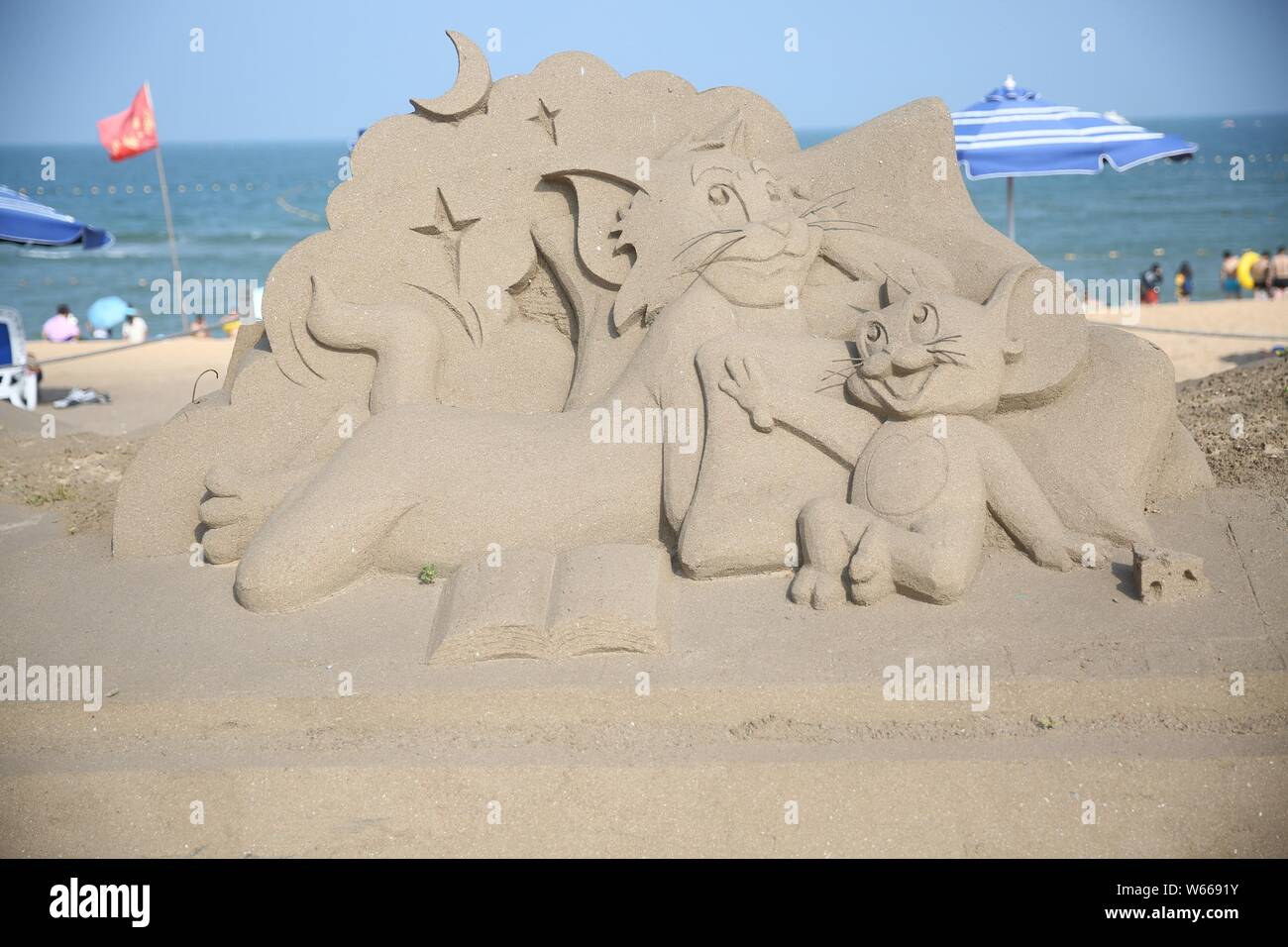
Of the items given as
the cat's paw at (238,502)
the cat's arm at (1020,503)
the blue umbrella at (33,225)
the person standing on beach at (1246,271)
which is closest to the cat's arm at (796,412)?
the cat's arm at (1020,503)

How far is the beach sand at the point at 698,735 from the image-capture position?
121 inches

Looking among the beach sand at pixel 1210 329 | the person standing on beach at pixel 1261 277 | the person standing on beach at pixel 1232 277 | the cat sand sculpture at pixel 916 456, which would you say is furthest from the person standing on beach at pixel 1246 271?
the cat sand sculpture at pixel 916 456

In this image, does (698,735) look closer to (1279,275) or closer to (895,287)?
(895,287)

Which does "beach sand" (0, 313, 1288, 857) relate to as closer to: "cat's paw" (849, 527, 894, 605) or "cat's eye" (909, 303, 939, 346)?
"cat's paw" (849, 527, 894, 605)

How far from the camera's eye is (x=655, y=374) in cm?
399

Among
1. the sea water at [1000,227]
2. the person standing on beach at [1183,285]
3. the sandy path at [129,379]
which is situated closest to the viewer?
the sandy path at [129,379]

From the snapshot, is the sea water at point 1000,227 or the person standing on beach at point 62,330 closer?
the person standing on beach at point 62,330

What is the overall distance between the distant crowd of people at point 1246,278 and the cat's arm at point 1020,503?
450 inches

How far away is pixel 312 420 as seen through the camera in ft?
14.8

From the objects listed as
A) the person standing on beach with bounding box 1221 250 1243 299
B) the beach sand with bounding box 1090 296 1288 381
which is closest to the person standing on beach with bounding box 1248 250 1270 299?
the beach sand with bounding box 1090 296 1288 381

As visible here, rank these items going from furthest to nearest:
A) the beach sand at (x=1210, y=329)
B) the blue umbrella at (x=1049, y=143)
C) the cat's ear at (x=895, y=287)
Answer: the beach sand at (x=1210, y=329) < the blue umbrella at (x=1049, y=143) < the cat's ear at (x=895, y=287)

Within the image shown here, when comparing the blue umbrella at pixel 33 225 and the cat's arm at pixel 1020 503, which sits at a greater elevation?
the blue umbrella at pixel 33 225

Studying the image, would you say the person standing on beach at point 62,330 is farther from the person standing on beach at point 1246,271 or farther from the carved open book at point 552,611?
the person standing on beach at point 1246,271

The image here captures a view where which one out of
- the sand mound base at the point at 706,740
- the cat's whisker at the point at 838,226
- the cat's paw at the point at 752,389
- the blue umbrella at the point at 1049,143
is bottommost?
the sand mound base at the point at 706,740
